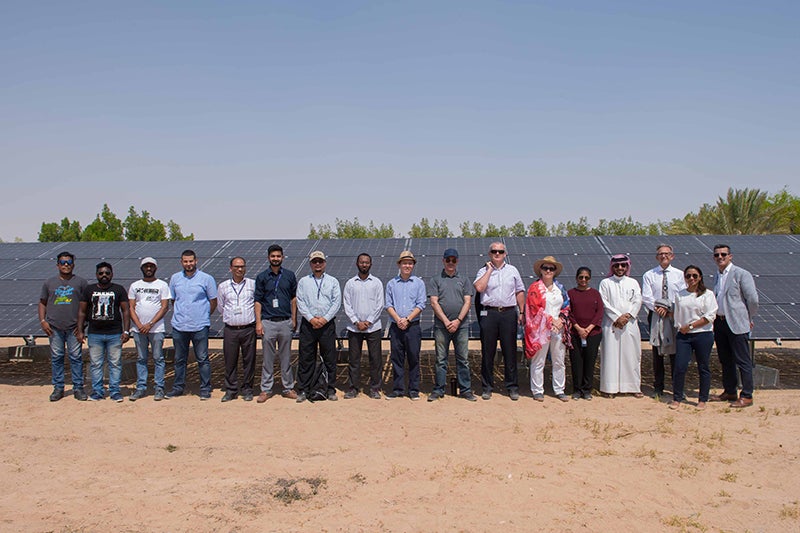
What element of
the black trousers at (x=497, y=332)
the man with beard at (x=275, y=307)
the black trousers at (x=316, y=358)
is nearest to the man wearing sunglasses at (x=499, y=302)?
the black trousers at (x=497, y=332)

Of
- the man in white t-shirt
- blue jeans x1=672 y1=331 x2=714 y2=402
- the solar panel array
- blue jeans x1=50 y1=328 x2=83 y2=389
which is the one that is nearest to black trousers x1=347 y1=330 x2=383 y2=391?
the solar panel array

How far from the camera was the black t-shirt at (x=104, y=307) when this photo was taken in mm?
7852

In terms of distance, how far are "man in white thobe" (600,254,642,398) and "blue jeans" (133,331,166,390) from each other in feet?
20.5

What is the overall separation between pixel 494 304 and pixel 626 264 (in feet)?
6.47

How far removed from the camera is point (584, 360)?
809 cm

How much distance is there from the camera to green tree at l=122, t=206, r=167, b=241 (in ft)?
121

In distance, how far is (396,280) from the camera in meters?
8.06

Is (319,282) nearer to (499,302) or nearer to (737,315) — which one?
(499,302)

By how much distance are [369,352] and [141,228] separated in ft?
110

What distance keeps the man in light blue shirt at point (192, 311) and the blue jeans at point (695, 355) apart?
21.1 ft

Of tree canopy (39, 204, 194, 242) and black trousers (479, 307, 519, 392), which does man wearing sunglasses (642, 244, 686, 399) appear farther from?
tree canopy (39, 204, 194, 242)

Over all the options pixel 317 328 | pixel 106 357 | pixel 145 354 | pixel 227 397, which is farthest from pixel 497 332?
pixel 106 357

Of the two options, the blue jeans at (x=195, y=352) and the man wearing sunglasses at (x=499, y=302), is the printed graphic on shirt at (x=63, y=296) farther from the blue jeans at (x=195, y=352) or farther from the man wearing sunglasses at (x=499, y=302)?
the man wearing sunglasses at (x=499, y=302)

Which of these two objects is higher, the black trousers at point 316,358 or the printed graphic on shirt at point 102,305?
the printed graphic on shirt at point 102,305
